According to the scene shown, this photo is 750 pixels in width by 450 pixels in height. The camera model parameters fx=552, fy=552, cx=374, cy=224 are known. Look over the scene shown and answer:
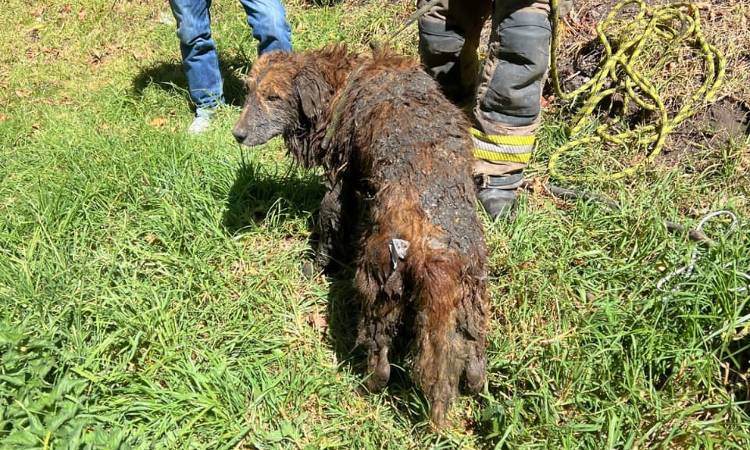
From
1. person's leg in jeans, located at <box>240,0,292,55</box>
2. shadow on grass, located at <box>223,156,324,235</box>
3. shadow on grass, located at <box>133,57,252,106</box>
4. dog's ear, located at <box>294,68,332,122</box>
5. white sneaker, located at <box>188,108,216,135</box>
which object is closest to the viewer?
dog's ear, located at <box>294,68,332,122</box>

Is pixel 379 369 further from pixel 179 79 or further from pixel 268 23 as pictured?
pixel 179 79

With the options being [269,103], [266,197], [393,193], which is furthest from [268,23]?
[393,193]

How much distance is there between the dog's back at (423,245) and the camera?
188cm

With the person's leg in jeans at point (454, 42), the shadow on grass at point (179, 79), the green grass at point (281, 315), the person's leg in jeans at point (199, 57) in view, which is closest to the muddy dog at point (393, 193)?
the green grass at point (281, 315)

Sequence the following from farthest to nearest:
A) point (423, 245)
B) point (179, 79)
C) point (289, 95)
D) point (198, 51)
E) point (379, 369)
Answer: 1. point (179, 79)
2. point (198, 51)
3. point (289, 95)
4. point (379, 369)
5. point (423, 245)

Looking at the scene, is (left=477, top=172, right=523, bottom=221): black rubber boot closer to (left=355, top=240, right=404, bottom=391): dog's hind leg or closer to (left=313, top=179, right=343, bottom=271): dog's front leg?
(left=313, top=179, right=343, bottom=271): dog's front leg

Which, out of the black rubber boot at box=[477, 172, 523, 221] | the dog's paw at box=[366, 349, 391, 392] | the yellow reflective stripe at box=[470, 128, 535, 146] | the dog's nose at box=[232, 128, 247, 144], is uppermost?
the dog's nose at box=[232, 128, 247, 144]

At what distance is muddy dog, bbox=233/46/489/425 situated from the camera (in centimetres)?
190

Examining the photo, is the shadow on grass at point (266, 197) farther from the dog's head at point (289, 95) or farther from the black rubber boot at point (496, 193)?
the black rubber boot at point (496, 193)

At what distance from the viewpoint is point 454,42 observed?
3.40m

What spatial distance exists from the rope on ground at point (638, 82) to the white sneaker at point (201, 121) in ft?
8.00

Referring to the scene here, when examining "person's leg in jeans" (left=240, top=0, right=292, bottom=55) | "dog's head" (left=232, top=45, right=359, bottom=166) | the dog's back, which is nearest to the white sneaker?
"person's leg in jeans" (left=240, top=0, right=292, bottom=55)

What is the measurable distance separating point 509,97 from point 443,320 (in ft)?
4.77

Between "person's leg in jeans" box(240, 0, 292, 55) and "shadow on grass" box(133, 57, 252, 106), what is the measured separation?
2.16 ft
